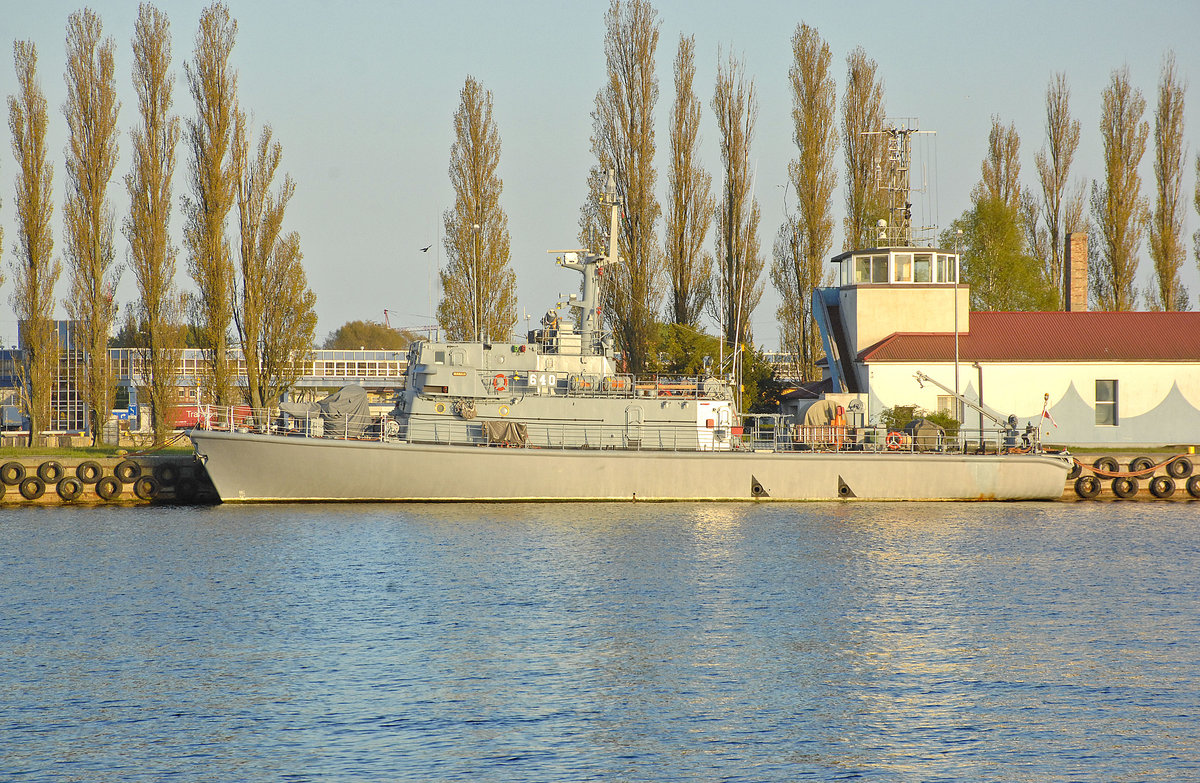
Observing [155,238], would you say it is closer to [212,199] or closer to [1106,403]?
[212,199]

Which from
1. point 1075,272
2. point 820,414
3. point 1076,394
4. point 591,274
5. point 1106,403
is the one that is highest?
point 1075,272

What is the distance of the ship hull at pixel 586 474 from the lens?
90.1 ft

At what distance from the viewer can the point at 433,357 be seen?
95.3 feet

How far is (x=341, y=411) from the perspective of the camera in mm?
28172

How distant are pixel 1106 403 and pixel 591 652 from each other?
90.7ft

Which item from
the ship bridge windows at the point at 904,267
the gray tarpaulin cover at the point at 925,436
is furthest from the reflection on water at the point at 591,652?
the ship bridge windows at the point at 904,267

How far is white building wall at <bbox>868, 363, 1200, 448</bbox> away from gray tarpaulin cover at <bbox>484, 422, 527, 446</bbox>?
13.4 meters

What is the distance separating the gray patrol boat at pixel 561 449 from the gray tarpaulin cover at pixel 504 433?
0.09ft

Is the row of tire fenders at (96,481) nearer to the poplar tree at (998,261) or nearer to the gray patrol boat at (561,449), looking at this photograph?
the gray patrol boat at (561,449)

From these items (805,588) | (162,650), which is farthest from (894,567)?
(162,650)

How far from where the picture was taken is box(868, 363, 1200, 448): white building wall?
1426 inches

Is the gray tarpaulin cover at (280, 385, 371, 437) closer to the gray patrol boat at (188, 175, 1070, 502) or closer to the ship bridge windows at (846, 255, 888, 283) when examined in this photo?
the gray patrol boat at (188, 175, 1070, 502)

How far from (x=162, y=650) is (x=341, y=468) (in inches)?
503

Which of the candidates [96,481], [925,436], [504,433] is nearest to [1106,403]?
[925,436]
